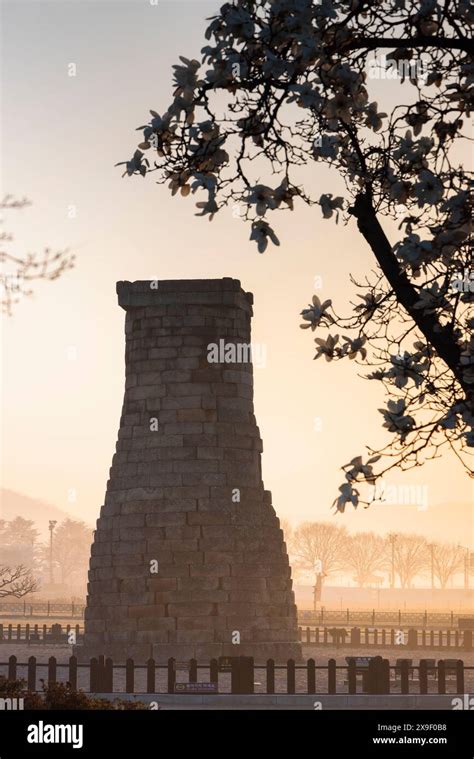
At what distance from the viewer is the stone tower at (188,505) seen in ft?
105

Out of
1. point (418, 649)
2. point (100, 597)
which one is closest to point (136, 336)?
point (100, 597)

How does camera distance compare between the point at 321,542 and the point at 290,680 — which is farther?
the point at 321,542

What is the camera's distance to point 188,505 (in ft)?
106

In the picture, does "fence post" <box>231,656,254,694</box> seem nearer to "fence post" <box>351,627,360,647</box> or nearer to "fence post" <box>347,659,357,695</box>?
"fence post" <box>347,659,357,695</box>

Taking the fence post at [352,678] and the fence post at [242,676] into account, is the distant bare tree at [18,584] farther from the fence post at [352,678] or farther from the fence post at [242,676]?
the fence post at [352,678]

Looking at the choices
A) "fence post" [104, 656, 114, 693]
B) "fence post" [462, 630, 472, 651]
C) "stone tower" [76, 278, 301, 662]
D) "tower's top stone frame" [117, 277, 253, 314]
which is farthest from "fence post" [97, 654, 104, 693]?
"fence post" [462, 630, 472, 651]

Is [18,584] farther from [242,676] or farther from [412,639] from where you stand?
[412,639]

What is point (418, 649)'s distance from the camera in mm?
45750

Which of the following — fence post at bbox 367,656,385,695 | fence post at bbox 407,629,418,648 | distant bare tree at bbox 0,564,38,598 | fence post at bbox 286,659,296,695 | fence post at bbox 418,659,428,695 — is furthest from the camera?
fence post at bbox 407,629,418,648

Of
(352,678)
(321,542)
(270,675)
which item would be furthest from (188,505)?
(321,542)

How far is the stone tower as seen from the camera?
31984 mm

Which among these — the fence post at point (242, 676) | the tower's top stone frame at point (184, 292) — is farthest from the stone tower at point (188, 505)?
the fence post at point (242, 676)

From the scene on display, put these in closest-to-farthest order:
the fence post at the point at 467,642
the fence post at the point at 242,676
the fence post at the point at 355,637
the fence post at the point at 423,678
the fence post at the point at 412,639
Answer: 1. the fence post at the point at 242,676
2. the fence post at the point at 423,678
3. the fence post at the point at 467,642
4. the fence post at the point at 355,637
5. the fence post at the point at 412,639

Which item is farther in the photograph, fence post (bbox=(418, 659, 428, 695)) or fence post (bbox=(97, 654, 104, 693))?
fence post (bbox=(97, 654, 104, 693))
